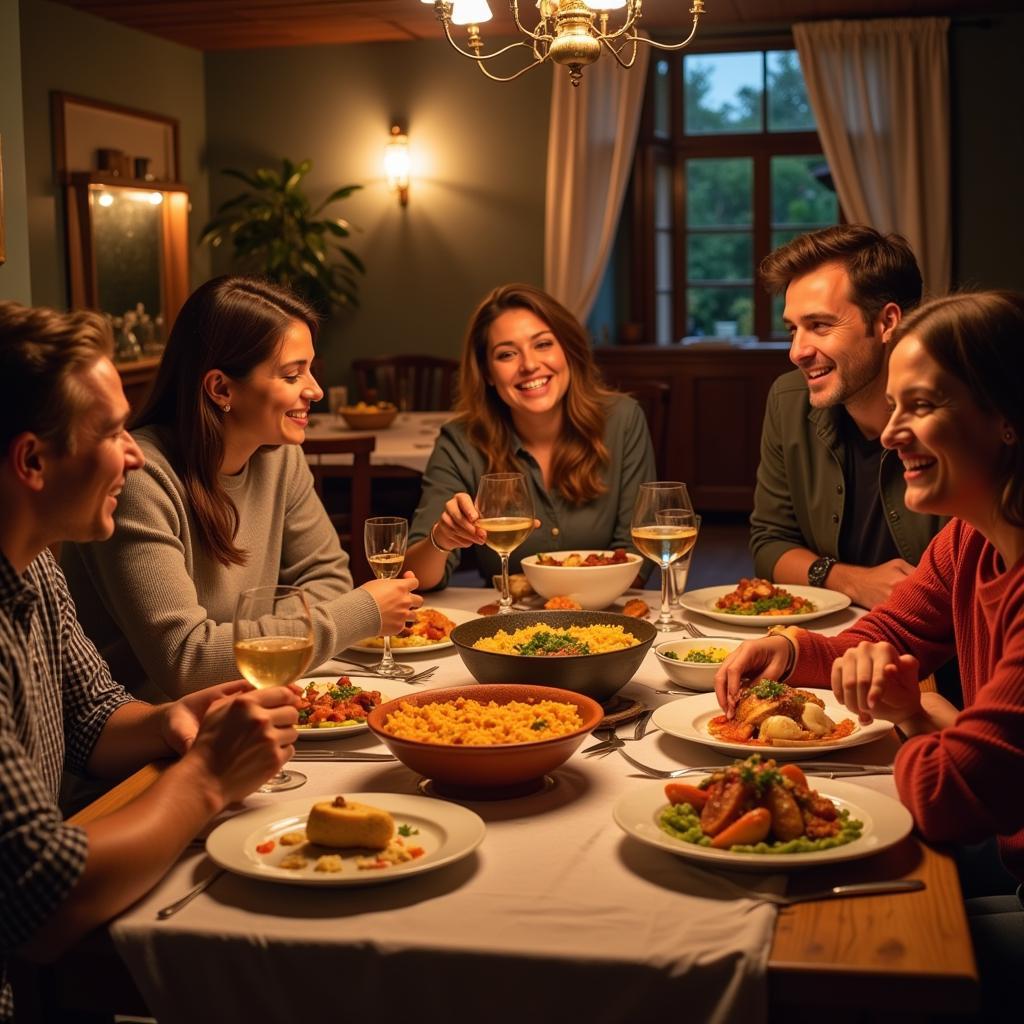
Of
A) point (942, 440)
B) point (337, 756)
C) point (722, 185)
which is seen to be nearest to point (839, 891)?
point (942, 440)

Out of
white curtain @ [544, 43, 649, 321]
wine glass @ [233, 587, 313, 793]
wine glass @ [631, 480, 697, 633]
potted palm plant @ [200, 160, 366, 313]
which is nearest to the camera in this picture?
wine glass @ [233, 587, 313, 793]

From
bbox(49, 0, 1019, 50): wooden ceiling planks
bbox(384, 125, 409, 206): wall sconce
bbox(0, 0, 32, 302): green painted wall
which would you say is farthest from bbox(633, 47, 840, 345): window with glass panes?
bbox(0, 0, 32, 302): green painted wall

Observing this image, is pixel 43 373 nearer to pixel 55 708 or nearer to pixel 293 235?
pixel 55 708

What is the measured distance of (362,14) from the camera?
23.0 ft

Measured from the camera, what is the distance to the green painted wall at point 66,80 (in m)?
6.45

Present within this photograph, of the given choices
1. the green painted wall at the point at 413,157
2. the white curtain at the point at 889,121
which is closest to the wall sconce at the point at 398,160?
the green painted wall at the point at 413,157

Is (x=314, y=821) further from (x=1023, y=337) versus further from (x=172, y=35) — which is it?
(x=172, y=35)

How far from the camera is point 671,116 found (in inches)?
316

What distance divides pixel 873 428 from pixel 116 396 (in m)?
1.78

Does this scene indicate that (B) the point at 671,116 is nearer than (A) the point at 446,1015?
No

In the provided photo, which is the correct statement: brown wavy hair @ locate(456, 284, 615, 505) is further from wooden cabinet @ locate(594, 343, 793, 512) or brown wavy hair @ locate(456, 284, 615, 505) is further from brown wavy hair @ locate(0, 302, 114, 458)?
wooden cabinet @ locate(594, 343, 793, 512)

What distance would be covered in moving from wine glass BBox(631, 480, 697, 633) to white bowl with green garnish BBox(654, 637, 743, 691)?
0.19 meters

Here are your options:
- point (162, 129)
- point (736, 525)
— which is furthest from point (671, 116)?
point (162, 129)

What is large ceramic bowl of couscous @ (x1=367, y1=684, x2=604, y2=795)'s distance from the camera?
56.1 inches
